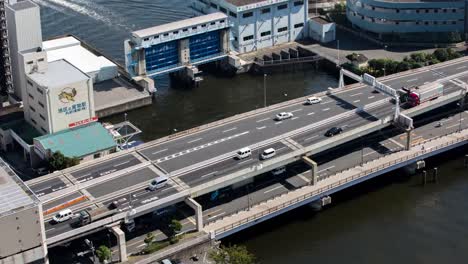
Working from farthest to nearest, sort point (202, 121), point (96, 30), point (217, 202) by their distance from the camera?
point (96, 30) → point (202, 121) → point (217, 202)

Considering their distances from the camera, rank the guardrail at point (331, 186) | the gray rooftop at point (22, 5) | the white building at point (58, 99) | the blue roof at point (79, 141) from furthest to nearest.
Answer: the gray rooftop at point (22, 5), the white building at point (58, 99), the blue roof at point (79, 141), the guardrail at point (331, 186)

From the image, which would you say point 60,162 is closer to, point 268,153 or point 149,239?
point 149,239

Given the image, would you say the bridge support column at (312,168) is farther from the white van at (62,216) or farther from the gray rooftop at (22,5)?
the gray rooftop at (22,5)

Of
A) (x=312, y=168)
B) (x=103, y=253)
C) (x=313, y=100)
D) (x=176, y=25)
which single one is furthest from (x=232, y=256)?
(x=176, y=25)

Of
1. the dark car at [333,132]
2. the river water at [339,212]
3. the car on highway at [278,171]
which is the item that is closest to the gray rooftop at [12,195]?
the river water at [339,212]

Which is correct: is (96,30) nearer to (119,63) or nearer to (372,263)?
(119,63)

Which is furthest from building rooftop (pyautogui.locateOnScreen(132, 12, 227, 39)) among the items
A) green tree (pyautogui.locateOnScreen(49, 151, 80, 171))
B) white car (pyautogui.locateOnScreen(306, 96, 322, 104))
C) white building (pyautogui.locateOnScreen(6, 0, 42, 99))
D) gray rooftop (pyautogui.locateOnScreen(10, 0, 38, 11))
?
green tree (pyautogui.locateOnScreen(49, 151, 80, 171))

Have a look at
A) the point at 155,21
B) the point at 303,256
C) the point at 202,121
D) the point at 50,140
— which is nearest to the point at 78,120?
the point at 50,140
